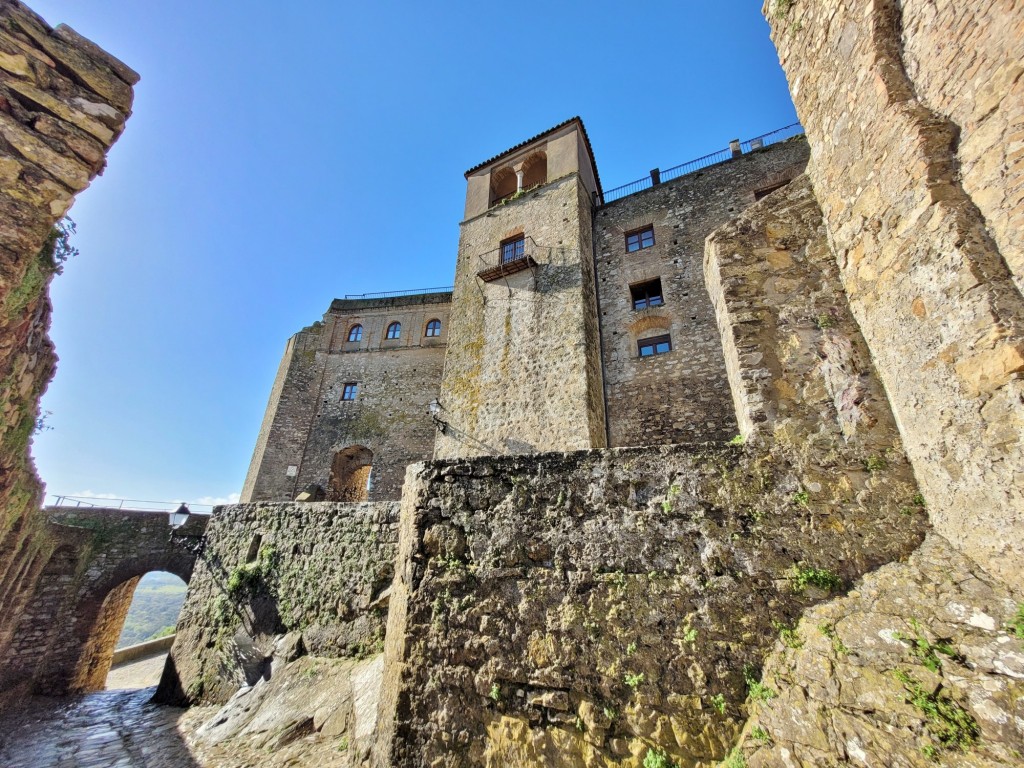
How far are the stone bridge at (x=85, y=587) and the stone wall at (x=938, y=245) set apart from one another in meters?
13.7

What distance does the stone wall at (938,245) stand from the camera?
82.7 inches

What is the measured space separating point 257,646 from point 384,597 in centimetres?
265

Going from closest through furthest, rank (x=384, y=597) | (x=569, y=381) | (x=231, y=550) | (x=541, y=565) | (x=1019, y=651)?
(x=1019, y=651) < (x=541, y=565) < (x=384, y=597) < (x=231, y=550) < (x=569, y=381)

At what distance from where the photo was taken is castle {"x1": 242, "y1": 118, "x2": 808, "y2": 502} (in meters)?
10.6

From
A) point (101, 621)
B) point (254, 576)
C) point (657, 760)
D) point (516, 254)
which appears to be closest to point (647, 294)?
point (516, 254)

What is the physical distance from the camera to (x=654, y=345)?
11.6 metres

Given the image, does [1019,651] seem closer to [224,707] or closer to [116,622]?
[224,707]

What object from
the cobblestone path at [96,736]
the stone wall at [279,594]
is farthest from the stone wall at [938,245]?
the cobblestone path at [96,736]

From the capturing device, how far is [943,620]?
210 centimetres

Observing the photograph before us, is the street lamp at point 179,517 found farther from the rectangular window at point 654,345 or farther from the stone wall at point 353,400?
the rectangular window at point 654,345

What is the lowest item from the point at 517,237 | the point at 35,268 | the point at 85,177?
the point at 35,268

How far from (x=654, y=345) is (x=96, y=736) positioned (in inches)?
533

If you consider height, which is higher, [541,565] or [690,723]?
[541,565]

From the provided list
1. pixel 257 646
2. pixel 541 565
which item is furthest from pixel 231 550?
pixel 541 565
